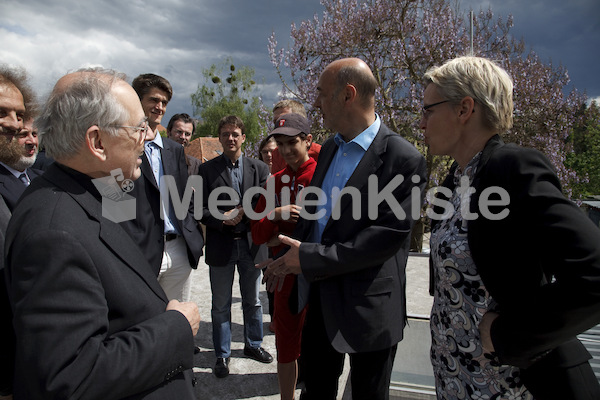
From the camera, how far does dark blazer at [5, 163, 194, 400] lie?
943 mm

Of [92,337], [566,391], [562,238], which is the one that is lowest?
[566,391]

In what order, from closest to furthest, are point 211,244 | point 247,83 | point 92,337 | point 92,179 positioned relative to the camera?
point 92,337
point 92,179
point 211,244
point 247,83

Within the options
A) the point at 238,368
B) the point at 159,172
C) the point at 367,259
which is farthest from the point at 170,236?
the point at 367,259

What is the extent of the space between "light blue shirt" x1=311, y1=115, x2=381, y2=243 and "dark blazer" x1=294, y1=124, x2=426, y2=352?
7 cm

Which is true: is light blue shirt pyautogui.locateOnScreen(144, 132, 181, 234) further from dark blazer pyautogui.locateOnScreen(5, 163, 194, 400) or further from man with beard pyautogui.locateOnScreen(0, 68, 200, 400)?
dark blazer pyautogui.locateOnScreen(5, 163, 194, 400)

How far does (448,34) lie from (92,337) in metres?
10.1

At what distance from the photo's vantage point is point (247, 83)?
3681cm

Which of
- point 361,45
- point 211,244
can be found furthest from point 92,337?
point 361,45

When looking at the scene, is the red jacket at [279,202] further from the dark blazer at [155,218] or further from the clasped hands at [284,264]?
the dark blazer at [155,218]

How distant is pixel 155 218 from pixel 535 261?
7.62 ft

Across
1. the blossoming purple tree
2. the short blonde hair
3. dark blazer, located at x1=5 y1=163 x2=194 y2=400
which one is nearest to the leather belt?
dark blazer, located at x1=5 y1=163 x2=194 y2=400

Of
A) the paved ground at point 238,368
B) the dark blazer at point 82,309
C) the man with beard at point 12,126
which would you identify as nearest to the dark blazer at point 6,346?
the man with beard at point 12,126

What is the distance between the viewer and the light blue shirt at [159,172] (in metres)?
2.95

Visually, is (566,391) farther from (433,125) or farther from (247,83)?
(247,83)
